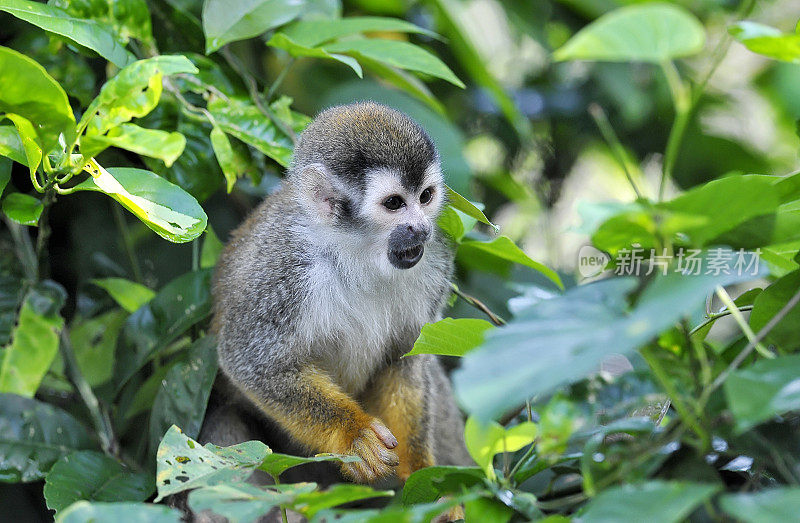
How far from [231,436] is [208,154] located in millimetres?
912

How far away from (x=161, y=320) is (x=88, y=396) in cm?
37

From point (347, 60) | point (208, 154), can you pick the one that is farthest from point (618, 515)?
point (208, 154)

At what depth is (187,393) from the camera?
2.32m

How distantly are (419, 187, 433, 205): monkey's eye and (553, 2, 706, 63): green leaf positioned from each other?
1140 mm

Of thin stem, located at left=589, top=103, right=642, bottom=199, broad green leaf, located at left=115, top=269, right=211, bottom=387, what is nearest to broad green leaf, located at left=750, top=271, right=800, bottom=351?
thin stem, located at left=589, top=103, right=642, bottom=199

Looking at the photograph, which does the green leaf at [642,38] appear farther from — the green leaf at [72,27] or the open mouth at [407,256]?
the green leaf at [72,27]

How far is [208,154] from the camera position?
8.15 ft

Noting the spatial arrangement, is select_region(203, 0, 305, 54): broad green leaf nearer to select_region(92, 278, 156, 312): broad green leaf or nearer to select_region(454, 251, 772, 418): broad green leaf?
select_region(92, 278, 156, 312): broad green leaf

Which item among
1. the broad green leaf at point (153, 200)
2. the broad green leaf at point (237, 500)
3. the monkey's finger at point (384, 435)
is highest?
the broad green leaf at point (153, 200)

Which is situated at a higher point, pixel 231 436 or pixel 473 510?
pixel 473 510

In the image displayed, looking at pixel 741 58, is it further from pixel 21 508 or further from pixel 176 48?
pixel 21 508

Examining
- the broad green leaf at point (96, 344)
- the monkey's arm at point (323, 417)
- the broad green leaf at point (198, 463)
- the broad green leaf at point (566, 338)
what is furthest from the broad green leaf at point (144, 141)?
the broad green leaf at point (96, 344)

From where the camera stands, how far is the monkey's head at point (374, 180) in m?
2.17

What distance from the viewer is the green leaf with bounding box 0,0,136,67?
1.91 metres
